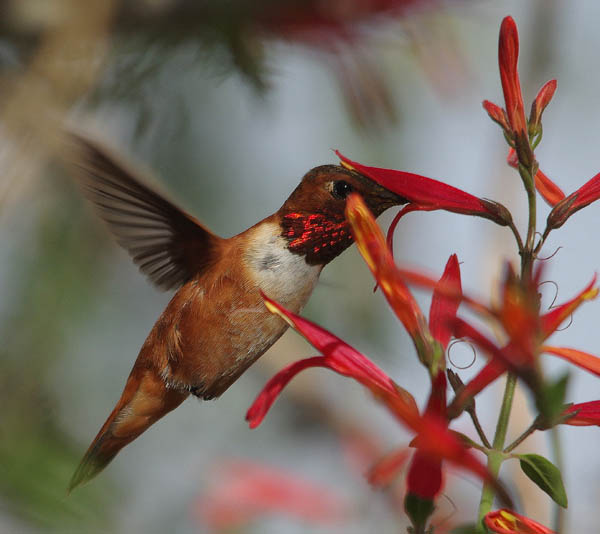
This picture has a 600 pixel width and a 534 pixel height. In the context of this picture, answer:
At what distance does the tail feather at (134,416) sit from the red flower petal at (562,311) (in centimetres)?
47

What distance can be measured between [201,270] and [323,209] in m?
0.22

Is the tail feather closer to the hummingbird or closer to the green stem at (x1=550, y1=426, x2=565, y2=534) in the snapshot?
the hummingbird

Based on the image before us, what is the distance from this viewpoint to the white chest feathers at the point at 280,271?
84 centimetres

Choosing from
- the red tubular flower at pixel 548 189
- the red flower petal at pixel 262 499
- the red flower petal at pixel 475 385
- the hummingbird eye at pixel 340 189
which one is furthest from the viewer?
the red flower petal at pixel 262 499

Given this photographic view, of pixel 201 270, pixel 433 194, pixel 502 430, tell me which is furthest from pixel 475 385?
pixel 201 270

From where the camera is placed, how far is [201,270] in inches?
38.0

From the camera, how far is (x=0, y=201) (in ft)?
3.04

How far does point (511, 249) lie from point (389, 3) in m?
0.45

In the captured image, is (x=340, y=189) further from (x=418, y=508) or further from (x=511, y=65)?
(x=418, y=508)

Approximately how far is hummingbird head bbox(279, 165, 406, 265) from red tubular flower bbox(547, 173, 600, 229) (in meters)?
0.15

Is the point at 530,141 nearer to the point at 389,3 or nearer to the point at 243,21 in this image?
the point at 243,21

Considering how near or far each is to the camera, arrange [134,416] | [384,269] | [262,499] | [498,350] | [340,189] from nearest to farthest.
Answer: [498,350] < [384,269] < [340,189] < [134,416] < [262,499]

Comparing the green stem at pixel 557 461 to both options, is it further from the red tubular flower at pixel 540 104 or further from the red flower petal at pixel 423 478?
the red tubular flower at pixel 540 104

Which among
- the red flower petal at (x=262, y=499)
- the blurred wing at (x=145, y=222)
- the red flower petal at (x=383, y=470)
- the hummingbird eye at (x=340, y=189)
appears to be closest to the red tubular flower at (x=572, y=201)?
the hummingbird eye at (x=340, y=189)
